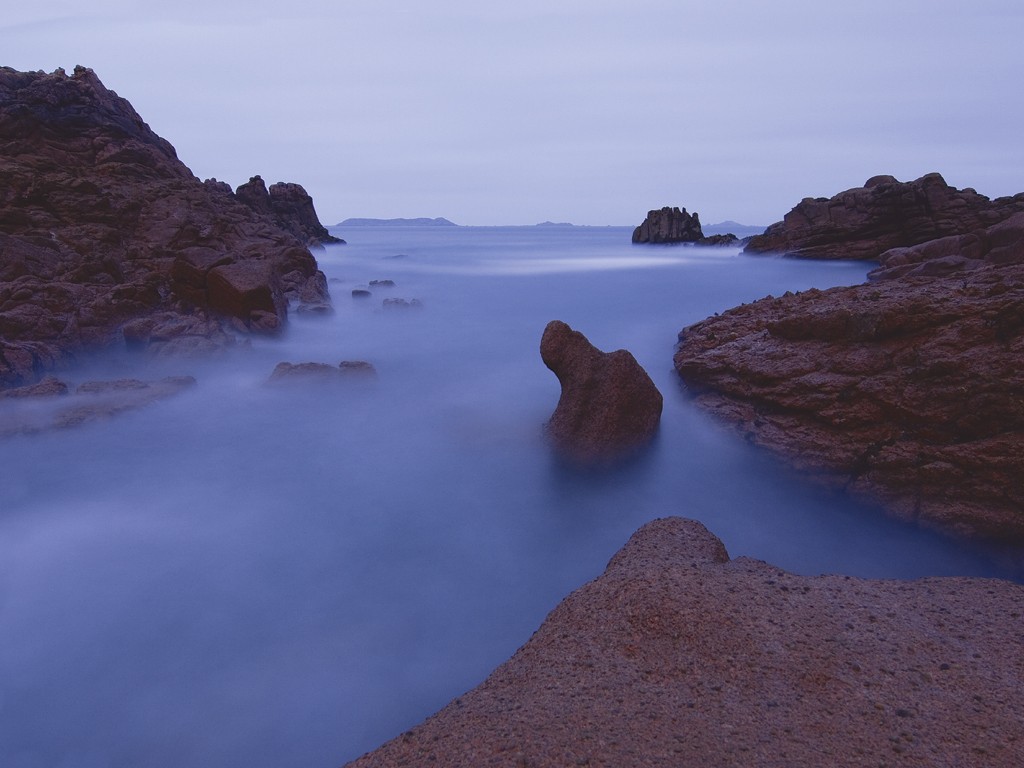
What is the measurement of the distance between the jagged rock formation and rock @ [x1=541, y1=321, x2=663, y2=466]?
1228mm

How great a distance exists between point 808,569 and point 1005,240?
13343 millimetres

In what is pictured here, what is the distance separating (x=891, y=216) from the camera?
28.2 m

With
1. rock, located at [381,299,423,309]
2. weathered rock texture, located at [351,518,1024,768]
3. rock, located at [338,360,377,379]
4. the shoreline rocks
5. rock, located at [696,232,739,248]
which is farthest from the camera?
the shoreline rocks

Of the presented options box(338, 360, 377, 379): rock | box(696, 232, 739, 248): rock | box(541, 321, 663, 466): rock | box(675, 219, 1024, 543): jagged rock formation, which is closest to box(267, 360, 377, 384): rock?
box(338, 360, 377, 379): rock

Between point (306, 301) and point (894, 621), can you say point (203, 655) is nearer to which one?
point (894, 621)

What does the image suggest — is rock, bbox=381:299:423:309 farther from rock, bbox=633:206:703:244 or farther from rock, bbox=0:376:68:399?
rock, bbox=633:206:703:244

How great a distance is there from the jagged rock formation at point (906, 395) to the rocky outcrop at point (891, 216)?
2366 centimetres

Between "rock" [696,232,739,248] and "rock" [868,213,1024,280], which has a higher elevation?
"rock" [696,232,739,248]

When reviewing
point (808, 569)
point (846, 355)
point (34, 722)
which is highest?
point (846, 355)

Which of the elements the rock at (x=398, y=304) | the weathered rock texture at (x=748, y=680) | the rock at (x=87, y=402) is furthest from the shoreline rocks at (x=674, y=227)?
the weathered rock texture at (x=748, y=680)

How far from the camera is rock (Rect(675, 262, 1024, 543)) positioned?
5.61 m

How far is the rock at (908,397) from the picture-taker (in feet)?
18.4

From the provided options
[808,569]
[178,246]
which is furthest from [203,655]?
[178,246]

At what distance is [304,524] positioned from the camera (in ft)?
21.6
